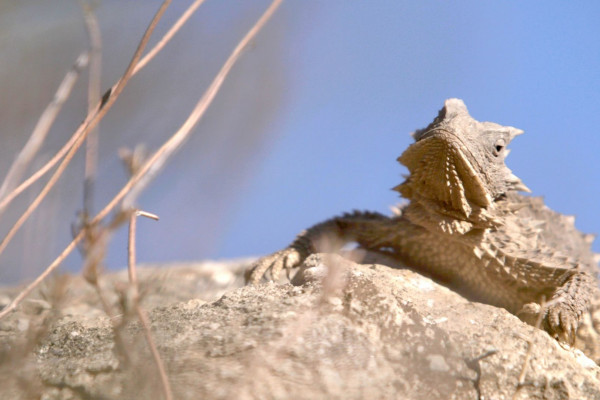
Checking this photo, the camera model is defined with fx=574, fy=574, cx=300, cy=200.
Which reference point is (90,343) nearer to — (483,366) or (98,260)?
(98,260)

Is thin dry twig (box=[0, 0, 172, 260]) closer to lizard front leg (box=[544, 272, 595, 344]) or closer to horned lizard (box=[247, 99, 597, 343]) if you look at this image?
horned lizard (box=[247, 99, 597, 343])

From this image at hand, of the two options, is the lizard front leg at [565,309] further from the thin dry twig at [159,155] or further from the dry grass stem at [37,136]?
the dry grass stem at [37,136]

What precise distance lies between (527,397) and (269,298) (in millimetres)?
862

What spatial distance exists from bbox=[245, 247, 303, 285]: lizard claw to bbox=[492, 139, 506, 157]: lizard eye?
3.73 ft

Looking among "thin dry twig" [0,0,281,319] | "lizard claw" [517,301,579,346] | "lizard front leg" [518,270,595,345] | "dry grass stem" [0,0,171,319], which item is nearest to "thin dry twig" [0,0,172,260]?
"dry grass stem" [0,0,171,319]

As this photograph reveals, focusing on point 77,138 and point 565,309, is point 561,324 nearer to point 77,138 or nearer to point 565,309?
point 565,309

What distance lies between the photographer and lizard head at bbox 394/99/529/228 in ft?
8.14

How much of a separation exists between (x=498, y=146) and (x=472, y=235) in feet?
1.48

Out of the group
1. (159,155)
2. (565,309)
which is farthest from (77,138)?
(565,309)

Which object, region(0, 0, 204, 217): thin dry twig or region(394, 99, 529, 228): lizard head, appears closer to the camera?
region(0, 0, 204, 217): thin dry twig

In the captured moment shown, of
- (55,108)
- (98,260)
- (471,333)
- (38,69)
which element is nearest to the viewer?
(98,260)

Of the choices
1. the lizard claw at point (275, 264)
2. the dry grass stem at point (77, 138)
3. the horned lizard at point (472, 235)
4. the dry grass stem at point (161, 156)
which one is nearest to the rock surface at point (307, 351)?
the dry grass stem at point (77, 138)

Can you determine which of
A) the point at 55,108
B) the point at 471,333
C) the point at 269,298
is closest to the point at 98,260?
the point at 55,108

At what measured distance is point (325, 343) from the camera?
1633 mm
